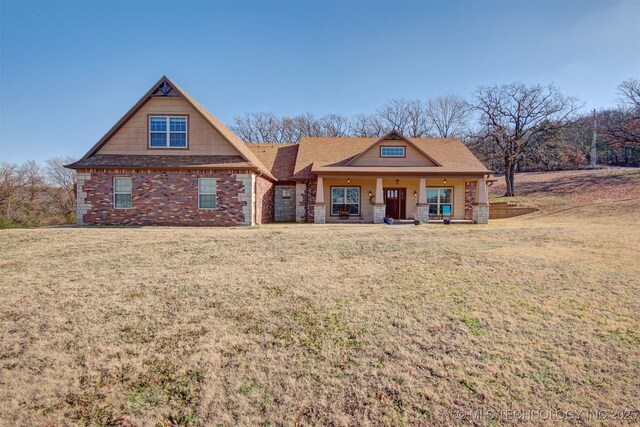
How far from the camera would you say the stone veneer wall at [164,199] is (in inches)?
577

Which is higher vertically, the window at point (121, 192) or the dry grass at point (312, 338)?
the window at point (121, 192)

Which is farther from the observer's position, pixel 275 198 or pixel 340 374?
pixel 275 198

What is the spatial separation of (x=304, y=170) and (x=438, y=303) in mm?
14620

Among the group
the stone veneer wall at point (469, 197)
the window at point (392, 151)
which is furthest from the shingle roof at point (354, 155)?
the stone veneer wall at point (469, 197)

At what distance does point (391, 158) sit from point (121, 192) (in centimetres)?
1338

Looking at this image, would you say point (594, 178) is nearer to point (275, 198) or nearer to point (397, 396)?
point (275, 198)

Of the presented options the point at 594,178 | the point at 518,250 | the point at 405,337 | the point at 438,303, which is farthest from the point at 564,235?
the point at 594,178

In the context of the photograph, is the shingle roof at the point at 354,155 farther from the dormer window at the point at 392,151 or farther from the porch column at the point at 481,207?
the dormer window at the point at 392,151

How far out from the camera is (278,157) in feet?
A: 71.8

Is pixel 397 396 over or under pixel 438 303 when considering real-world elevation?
under

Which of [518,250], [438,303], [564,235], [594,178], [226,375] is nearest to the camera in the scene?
[226,375]

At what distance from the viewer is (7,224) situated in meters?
17.2

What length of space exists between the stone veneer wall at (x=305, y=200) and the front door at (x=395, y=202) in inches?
167

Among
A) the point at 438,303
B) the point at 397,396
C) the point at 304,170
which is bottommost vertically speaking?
the point at 397,396
